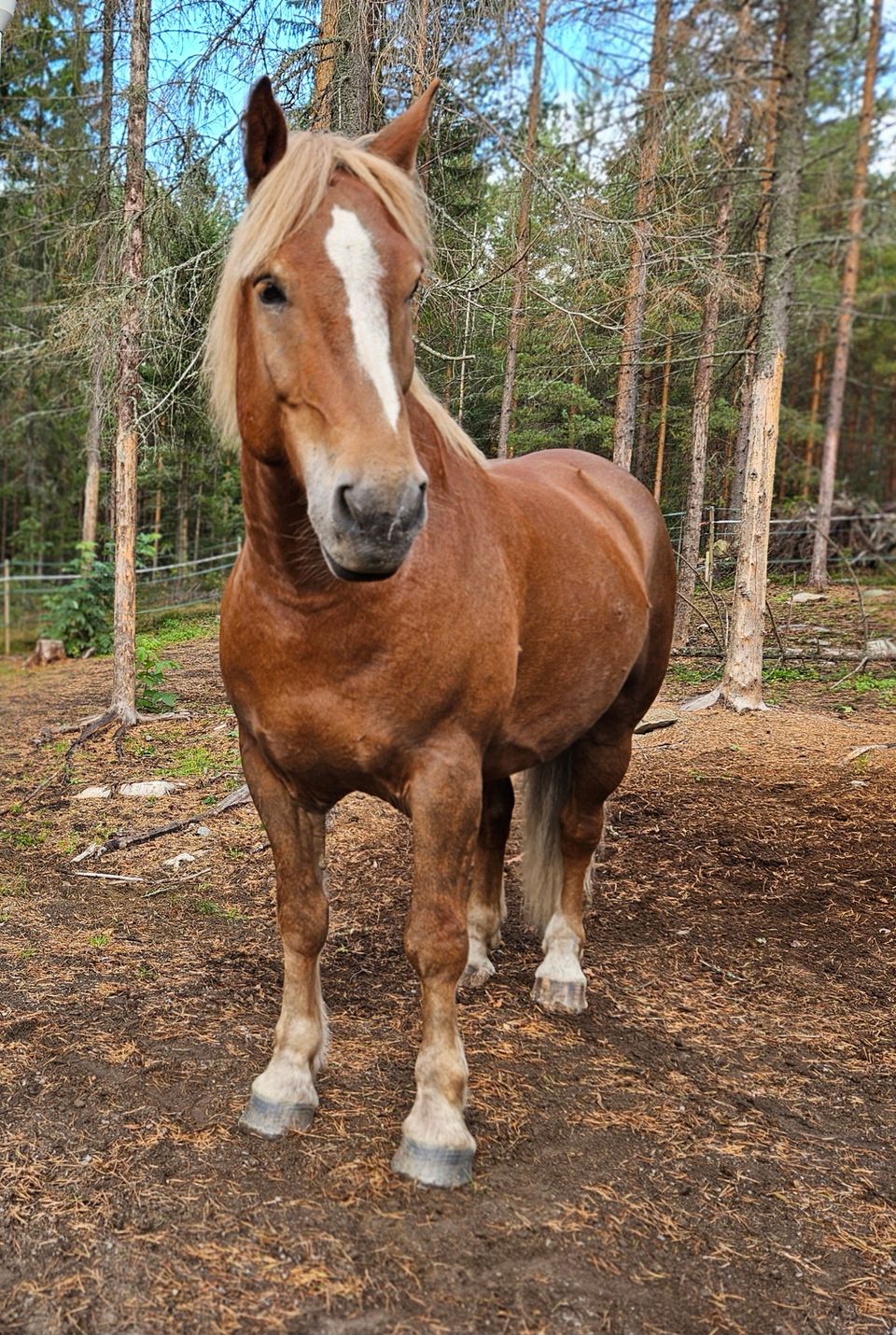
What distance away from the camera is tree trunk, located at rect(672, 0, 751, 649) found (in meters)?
3.53

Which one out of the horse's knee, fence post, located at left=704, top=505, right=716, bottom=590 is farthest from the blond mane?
fence post, located at left=704, top=505, right=716, bottom=590

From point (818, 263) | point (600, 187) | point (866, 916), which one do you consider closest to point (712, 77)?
point (600, 187)

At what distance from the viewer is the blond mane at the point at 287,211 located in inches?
72.6

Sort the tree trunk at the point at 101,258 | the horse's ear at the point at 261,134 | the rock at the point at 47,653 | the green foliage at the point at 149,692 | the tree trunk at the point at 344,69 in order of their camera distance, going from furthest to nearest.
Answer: the rock at the point at 47,653
the green foliage at the point at 149,692
the tree trunk at the point at 101,258
the tree trunk at the point at 344,69
the horse's ear at the point at 261,134

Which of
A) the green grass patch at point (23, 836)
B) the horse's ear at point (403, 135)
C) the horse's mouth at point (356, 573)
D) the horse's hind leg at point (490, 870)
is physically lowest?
the green grass patch at point (23, 836)

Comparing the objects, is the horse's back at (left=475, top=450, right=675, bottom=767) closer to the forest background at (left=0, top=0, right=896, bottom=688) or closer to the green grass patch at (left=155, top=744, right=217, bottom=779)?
→ the forest background at (left=0, top=0, right=896, bottom=688)

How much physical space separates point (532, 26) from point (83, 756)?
5.74 metres

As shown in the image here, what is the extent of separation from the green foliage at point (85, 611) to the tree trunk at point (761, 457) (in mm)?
9089

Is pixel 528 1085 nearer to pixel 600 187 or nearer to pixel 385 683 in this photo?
pixel 385 683

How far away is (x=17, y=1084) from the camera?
8.20ft

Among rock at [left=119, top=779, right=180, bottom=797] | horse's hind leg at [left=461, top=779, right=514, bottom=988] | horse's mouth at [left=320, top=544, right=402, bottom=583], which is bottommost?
rock at [left=119, top=779, right=180, bottom=797]

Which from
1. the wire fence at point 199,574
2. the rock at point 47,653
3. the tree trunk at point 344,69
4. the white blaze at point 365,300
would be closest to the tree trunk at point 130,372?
the tree trunk at point 344,69

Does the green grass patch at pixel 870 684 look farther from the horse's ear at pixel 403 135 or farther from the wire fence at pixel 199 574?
the horse's ear at pixel 403 135

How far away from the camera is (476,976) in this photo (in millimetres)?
3299
